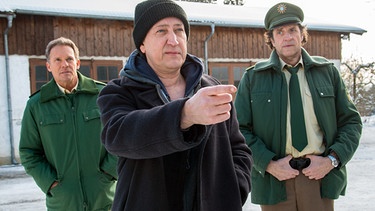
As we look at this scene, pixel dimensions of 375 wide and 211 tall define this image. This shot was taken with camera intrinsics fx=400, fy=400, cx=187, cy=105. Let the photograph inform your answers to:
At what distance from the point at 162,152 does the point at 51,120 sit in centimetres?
180

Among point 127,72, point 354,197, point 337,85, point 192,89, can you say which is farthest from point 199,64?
point 354,197

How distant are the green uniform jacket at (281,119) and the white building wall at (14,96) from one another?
8353 mm

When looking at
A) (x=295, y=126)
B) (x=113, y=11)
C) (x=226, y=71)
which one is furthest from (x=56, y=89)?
(x=226, y=71)

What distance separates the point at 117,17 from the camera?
36.3ft

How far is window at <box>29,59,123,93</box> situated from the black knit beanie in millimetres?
9154

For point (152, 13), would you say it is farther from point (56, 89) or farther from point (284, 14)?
point (56, 89)

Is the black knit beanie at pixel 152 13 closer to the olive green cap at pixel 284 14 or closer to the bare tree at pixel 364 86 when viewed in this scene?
the olive green cap at pixel 284 14

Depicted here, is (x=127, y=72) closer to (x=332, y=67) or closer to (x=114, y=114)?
(x=114, y=114)

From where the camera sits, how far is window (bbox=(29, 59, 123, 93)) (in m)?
10.3

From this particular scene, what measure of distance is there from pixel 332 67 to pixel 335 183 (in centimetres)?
88

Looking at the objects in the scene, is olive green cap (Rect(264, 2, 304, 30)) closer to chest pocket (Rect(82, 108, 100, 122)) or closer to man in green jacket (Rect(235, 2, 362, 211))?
man in green jacket (Rect(235, 2, 362, 211))

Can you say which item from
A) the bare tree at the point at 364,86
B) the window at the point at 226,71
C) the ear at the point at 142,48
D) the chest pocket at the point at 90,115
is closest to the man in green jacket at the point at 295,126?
the chest pocket at the point at 90,115

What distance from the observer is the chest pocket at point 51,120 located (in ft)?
9.95

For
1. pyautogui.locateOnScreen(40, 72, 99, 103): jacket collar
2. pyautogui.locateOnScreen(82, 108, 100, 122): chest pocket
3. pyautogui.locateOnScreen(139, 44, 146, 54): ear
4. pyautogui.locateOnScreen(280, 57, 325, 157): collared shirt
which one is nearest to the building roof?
pyautogui.locateOnScreen(40, 72, 99, 103): jacket collar
